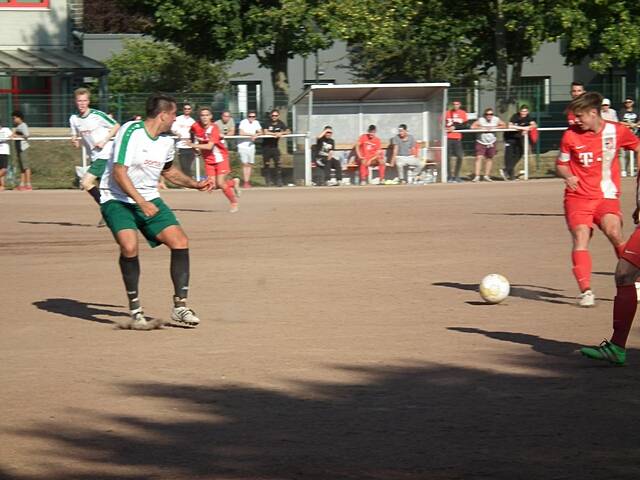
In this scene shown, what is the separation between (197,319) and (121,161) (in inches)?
55.6

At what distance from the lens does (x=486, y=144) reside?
1195 inches

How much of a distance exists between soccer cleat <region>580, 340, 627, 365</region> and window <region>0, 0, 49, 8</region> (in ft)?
127

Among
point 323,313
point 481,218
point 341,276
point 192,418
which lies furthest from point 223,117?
point 192,418

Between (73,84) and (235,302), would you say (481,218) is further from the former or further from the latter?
(73,84)

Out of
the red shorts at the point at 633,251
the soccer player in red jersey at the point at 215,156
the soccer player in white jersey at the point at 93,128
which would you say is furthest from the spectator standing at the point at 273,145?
the red shorts at the point at 633,251

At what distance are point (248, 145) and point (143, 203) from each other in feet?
66.2

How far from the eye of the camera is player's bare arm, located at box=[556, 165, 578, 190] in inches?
421

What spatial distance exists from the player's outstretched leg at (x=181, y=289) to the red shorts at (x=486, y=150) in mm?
21095

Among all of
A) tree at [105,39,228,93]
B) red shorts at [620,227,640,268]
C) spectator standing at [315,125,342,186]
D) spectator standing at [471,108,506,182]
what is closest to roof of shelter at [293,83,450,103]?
spectator standing at [315,125,342,186]

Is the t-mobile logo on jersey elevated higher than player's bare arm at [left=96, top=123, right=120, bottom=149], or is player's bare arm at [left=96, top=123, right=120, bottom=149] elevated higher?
player's bare arm at [left=96, top=123, right=120, bottom=149]

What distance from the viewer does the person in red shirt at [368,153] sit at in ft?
97.8

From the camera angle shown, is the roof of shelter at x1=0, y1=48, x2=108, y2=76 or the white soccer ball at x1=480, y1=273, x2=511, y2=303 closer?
the white soccer ball at x1=480, y1=273, x2=511, y2=303

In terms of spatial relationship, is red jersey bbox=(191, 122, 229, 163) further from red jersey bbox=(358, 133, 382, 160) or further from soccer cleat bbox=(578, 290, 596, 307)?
soccer cleat bbox=(578, 290, 596, 307)

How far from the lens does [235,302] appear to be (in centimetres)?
1133
